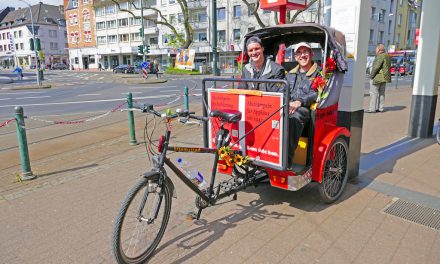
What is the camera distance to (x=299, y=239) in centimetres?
324

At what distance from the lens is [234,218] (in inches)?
146

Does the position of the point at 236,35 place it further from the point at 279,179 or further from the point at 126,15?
the point at 279,179

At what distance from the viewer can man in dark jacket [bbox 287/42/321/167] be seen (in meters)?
3.51

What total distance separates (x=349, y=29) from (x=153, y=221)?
132 inches

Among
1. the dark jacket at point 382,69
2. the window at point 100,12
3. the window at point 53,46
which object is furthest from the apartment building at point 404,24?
the window at point 53,46

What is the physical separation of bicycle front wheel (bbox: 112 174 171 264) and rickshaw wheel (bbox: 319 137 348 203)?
186 cm

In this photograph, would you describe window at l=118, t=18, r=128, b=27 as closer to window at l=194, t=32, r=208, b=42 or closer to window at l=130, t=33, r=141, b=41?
window at l=130, t=33, r=141, b=41

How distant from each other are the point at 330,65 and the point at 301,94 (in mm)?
457

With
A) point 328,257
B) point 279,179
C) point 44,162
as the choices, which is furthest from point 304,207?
point 44,162

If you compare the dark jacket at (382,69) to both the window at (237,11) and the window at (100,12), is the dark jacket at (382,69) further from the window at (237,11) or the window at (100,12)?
the window at (100,12)

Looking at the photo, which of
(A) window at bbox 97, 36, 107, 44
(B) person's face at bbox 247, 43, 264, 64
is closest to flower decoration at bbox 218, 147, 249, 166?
(B) person's face at bbox 247, 43, 264, 64

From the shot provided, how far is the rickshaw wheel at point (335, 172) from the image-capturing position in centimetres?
395

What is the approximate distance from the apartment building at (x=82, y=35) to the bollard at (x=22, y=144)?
69.8 metres

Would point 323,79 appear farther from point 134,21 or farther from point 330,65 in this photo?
point 134,21
